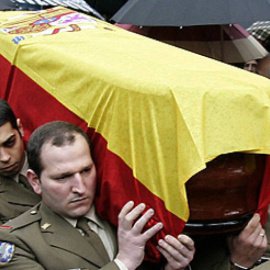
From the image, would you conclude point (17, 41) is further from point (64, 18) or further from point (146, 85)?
point (146, 85)

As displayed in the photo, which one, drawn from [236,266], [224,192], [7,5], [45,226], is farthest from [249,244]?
[7,5]

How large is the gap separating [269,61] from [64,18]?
179cm

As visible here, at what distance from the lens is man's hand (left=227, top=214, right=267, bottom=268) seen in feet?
7.40

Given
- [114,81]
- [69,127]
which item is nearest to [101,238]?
[69,127]

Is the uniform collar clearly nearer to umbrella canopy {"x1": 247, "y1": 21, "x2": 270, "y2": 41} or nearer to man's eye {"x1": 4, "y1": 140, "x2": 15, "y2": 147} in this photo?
man's eye {"x1": 4, "y1": 140, "x2": 15, "y2": 147}

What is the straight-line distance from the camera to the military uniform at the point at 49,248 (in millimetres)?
2203

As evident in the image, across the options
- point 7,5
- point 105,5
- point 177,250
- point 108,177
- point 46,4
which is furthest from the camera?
point 105,5

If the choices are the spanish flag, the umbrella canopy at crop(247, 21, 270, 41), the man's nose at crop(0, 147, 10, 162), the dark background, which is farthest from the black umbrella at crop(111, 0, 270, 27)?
the dark background

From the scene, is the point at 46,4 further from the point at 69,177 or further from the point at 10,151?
the point at 69,177

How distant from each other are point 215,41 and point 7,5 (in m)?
1.89

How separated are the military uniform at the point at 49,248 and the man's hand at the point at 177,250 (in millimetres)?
209

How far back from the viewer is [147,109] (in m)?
2.01

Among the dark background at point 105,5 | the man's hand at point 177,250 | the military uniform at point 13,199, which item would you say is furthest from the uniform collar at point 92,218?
the dark background at point 105,5

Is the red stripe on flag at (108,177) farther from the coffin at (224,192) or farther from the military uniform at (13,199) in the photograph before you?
the military uniform at (13,199)
